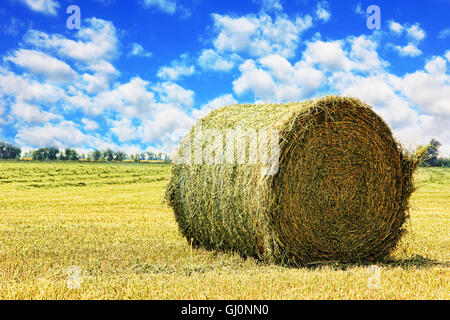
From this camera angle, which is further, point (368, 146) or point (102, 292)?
point (368, 146)

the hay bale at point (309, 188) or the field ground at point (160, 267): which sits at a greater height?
the hay bale at point (309, 188)

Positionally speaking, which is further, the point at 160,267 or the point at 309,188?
the point at 309,188

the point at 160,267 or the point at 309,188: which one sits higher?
the point at 309,188

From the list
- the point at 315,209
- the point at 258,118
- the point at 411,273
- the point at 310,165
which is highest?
the point at 258,118

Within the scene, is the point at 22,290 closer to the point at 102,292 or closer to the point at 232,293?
the point at 102,292

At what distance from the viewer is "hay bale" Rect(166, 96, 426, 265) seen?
6.66 meters

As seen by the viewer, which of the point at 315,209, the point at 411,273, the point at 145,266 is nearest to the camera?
the point at 411,273

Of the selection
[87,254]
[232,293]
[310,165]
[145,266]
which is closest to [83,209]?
[87,254]

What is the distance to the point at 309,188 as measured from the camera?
6949 millimetres

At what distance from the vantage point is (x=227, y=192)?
280 inches

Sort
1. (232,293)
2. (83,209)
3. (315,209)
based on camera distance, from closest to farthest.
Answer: (232,293) < (315,209) < (83,209)

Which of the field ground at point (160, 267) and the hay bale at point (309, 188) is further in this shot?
the hay bale at point (309, 188)

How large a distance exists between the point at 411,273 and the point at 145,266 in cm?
351

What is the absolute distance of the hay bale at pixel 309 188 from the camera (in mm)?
Result: 6660
